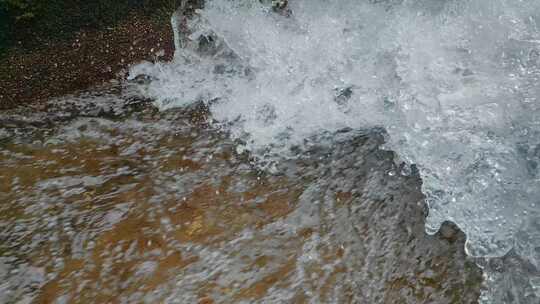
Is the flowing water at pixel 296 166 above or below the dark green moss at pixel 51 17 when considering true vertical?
below

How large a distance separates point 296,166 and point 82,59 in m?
1.65

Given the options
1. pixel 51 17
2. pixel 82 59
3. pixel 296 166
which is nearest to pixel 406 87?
pixel 296 166

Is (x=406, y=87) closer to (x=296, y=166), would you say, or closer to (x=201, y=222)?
(x=296, y=166)

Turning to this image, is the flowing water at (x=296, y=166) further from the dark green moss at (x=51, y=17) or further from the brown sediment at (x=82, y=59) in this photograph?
the dark green moss at (x=51, y=17)

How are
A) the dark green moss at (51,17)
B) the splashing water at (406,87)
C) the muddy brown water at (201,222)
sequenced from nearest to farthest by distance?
the muddy brown water at (201,222) < the splashing water at (406,87) < the dark green moss at (51,17)

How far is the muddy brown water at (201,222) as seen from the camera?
288 cm

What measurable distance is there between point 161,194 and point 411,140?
146 centimetres

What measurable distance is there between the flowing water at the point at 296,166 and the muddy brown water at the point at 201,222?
1cm

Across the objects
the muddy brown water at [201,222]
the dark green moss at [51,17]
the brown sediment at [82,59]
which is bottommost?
the muddy brown water at [201,222]

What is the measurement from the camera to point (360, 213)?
3232 millimetres

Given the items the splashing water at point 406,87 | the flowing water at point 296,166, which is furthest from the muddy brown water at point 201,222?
the splashing water at point 406,87

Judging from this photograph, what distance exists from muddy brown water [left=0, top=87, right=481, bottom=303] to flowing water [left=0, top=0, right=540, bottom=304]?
0.4 inches

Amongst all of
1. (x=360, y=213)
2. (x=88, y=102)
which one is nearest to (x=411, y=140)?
(x=360, y=213)

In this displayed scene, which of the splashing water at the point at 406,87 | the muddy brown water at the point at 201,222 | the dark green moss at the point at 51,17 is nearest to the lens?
the muddy brown water at the point at 201,222
